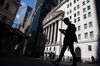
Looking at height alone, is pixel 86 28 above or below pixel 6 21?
above

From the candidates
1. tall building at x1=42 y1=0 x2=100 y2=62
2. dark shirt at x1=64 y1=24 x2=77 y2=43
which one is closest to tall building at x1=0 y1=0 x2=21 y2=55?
dark shirt at x1=64 y1=24 x2=77 y2=43

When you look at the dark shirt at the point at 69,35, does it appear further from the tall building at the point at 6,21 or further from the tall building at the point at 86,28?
the tall building at the point at 86,28

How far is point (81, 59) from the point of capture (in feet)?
87.7

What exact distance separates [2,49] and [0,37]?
2.51 meters

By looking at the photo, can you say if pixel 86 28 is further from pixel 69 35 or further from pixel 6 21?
pixel 69 35

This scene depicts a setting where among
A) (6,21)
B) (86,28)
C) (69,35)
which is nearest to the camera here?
(69,35)

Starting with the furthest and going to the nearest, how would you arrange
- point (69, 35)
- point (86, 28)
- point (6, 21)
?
point (86, 28)
point (6, 21)
point (69, 35)

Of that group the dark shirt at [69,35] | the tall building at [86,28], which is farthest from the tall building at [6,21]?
the tall building at [86,28]

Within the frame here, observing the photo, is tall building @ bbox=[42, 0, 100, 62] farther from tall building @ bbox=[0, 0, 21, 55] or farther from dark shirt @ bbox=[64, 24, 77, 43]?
dark shirt @ bbox=[64, 24, 77, 43]

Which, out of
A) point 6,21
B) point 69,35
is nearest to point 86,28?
point 6,21

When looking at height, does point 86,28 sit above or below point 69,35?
above

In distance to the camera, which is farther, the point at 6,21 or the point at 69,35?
the point at 6,21

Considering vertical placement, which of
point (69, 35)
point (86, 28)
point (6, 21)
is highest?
point (86, 28)

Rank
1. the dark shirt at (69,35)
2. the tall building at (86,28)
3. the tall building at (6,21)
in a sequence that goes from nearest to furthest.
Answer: the dark shirt at (69,35), the tall building at (6,21), the tall building at (86,28)
